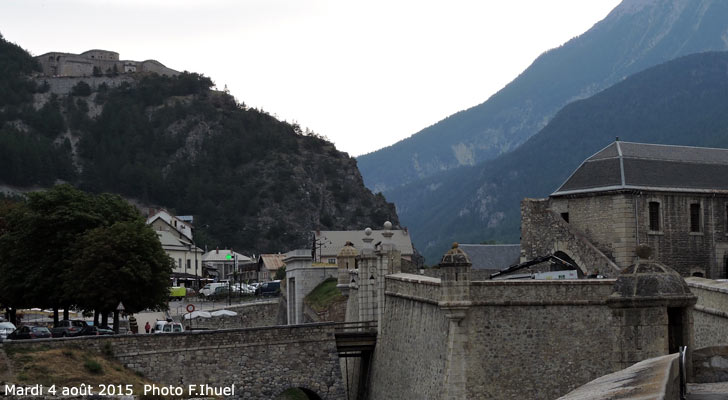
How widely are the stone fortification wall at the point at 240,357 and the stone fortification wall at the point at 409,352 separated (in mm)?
2243

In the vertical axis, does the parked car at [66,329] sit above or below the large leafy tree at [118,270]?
below

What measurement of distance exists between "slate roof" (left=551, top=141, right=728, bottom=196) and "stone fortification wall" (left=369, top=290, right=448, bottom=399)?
1017 centimetres

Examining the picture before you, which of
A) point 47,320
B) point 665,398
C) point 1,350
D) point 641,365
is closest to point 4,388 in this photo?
point 1,350

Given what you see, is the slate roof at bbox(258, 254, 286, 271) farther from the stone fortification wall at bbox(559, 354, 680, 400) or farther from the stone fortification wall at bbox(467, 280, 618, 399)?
the stone fortification wall at bbox(559, 354, 680, 400)

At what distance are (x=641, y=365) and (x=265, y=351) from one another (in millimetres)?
29699

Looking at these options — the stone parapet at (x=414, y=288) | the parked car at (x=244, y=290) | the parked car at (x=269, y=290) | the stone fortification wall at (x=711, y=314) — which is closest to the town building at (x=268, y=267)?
the parked car at (x=244, y=290)

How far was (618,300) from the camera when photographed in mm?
16297

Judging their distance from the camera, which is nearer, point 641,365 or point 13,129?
point 641,365

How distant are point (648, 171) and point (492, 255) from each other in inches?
1020

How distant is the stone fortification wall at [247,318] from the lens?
217 feet

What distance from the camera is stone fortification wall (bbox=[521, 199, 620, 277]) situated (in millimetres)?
41706

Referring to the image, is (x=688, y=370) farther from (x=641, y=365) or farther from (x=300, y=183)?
(x=300, y=183)

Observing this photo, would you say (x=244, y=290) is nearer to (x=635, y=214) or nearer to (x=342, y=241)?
(x=342, y=241)

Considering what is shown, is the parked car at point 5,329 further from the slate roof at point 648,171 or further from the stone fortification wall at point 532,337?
the slate roof at point 648,171
